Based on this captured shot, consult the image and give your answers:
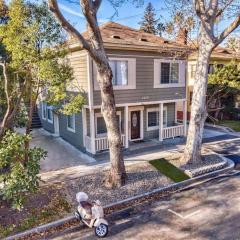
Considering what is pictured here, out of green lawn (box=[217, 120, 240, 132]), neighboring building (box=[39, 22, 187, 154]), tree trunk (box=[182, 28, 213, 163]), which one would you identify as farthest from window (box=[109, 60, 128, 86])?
green lawn (box=[217, 120, 240, 132])

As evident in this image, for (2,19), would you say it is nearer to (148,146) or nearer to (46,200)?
(46,200)

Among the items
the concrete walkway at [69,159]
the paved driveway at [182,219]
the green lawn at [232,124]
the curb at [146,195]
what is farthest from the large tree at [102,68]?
the green lawn at [232,124]

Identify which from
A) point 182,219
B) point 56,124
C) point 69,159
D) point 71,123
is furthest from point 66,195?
point 56,124

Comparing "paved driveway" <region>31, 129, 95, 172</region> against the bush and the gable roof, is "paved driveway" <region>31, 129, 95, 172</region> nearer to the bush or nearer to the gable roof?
the bush

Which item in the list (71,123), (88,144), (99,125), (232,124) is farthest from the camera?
(232,124)

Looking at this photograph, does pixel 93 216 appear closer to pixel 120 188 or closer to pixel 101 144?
pixel 120 188

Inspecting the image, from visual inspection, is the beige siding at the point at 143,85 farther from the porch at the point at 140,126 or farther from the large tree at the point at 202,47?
the large tree at the point at 202,47
